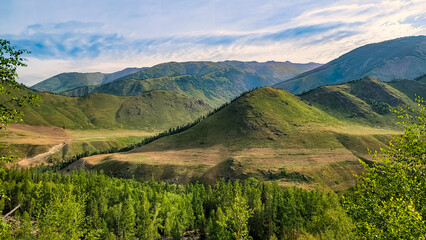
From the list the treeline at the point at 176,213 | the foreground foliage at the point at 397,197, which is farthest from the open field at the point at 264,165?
the foreground foliage at the point at 397,197

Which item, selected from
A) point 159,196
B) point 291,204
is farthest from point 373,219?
point 159,196

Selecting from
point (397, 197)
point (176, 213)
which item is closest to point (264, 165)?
point (176, 213)

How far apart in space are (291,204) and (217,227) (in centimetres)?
2876

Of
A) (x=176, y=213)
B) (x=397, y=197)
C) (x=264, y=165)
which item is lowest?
(x=264, y=165)

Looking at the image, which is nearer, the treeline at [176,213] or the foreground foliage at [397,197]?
the foreground foliage at [397,197]

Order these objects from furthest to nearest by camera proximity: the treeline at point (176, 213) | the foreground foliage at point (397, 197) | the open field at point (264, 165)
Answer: the open field at point (264, 165), the treeline at point (176, 213), the foreground foliage at point (397, 197)

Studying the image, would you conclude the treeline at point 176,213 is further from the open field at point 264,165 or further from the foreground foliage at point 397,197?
the open field at point 264,165

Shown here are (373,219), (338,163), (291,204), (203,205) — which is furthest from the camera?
(338,163)

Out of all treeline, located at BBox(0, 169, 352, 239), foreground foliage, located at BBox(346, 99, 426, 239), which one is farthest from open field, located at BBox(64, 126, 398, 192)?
foreground foliage, located at BBox(346, 99, 426, 239)

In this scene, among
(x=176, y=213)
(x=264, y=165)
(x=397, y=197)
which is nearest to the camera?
(x=397, y=197)

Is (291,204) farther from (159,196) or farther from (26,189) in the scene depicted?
(26,189)

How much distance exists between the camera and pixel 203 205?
114m

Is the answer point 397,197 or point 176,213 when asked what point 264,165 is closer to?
point 176,213

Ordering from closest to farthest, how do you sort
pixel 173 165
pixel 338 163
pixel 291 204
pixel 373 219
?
pixel 373 219 → pixel 291 204 → pixel 338 163 → pixel 173 165
